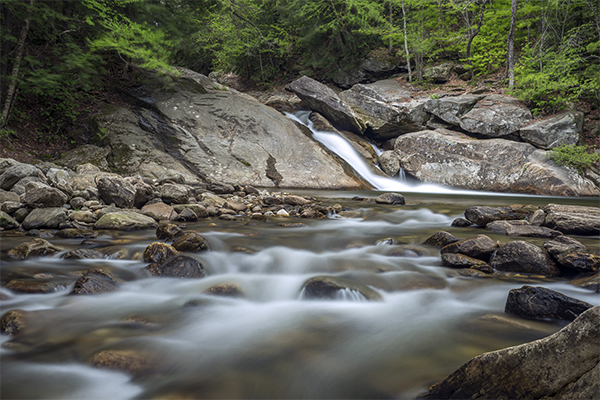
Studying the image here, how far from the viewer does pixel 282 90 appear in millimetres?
20234

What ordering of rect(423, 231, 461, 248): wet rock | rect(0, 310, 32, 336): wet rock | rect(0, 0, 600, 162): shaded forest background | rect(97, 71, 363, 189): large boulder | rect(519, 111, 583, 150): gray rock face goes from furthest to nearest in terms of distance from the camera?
rect(519, 111, 583, 150): gray rock face < rect(97, 71, 363, 189): large boulder < rect(0, 0, 600, 162): shaded forest background < rect(423, 231, 461, 248): wet rock < rect(0, 310, 32, 336): wet rock

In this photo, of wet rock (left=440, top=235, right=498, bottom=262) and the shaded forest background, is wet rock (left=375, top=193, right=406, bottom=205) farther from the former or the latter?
the shaded forest background

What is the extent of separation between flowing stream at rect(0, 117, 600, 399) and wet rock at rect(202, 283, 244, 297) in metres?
0.07

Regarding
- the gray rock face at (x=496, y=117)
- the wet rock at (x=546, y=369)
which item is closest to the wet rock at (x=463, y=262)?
the wet rock at (x=546, y=369)

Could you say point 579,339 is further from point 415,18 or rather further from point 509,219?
point 415,18

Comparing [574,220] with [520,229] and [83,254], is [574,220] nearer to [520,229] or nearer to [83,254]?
[520,229]

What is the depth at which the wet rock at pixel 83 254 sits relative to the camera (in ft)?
12.9

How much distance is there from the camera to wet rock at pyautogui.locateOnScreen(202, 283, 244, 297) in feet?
11.1

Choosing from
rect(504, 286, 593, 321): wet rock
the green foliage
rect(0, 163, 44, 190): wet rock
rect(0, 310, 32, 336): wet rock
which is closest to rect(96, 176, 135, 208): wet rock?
rect(0, 163, 44, 190): wet rock

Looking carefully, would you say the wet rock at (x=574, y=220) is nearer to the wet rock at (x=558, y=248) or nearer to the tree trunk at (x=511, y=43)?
the wet rock at (x=558, y=248)

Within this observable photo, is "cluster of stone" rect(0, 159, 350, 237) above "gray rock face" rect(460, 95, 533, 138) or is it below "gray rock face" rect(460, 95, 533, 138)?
below

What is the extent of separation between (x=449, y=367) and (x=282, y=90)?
1994 cm

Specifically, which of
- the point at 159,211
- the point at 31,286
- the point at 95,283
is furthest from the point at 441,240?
the point at 159,211

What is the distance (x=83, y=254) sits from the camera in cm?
399
